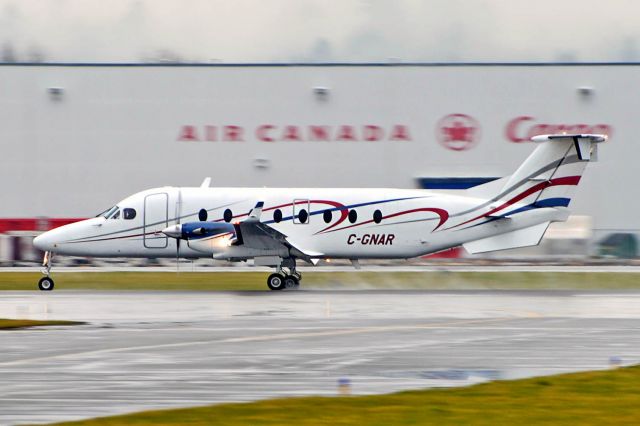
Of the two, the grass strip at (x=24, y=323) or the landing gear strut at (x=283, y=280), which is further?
the landing gear strut at (x=283, y=280)

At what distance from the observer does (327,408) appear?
12.8m

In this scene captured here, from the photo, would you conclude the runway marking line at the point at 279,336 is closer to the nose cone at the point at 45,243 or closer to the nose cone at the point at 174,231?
the nose cone at the point at 174,231

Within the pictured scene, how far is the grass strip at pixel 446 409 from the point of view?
12.1 meters

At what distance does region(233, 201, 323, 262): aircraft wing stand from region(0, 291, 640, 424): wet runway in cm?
270

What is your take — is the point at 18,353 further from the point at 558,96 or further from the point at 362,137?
the point at 558,96

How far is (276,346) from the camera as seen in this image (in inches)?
727

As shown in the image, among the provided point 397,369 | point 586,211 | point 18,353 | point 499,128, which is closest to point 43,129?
point 499,128

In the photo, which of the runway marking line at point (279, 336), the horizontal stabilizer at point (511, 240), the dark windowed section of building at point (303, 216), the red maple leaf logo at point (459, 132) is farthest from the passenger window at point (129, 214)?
the red maple leaf logo at point (459, 132)

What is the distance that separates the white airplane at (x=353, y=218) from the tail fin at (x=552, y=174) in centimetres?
Result: 3

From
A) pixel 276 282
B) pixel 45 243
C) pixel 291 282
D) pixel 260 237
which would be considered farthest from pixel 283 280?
pixel 45 243

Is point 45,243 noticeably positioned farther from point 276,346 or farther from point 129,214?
point 276,346

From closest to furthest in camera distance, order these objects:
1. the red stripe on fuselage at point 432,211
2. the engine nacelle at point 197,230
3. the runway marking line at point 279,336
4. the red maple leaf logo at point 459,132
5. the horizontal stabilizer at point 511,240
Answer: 1. the runway marking line at point 279,336
2. the engine nacelle at point 197,230
3. the horizontal stabilizer at point 511,240
4. the red stripe on fuselage at point 432,211
5. the red maple leaf logo at point 459,132

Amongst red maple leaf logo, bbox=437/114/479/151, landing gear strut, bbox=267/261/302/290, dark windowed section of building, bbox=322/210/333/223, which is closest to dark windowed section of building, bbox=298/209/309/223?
dark windowed section of building, bbox=322/210/333/223

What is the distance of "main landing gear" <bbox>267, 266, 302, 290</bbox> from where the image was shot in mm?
31953
